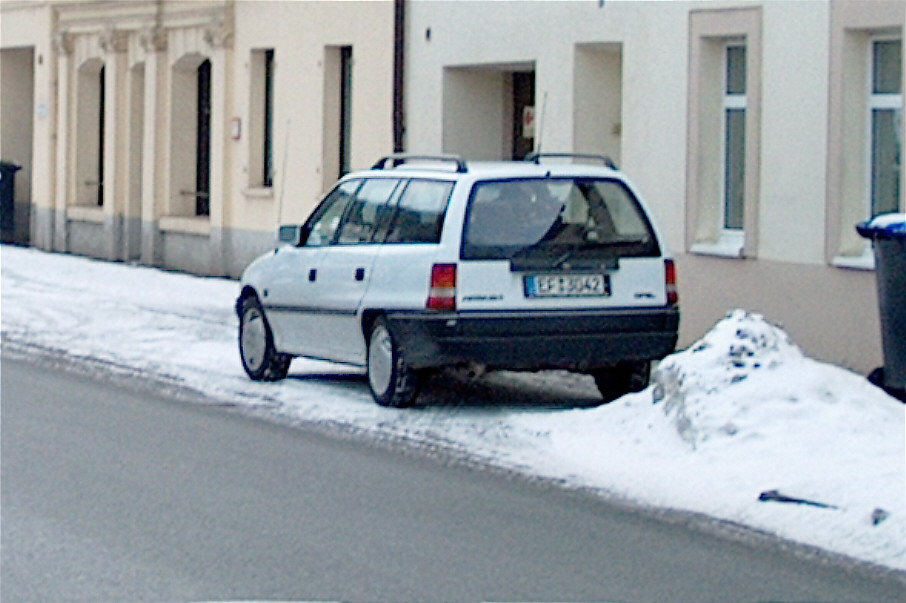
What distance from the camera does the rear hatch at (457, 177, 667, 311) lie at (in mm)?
12305

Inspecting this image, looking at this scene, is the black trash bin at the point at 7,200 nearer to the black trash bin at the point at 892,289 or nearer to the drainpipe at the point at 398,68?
the drainpipe at the point at 398,68

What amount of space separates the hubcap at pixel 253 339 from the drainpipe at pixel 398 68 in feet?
25.2

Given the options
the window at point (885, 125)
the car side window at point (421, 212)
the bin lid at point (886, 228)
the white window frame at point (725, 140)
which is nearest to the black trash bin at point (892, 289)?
the bin lid at point (886, 228)

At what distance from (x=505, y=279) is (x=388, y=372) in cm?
109

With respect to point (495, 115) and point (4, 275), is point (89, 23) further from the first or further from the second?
point (495, 115)

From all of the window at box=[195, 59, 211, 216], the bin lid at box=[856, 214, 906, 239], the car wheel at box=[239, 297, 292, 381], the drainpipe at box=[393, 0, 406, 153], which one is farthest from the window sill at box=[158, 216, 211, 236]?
the bin lid at box=[856, 214, 906, 239]

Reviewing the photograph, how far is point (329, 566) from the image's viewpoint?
26.1ft

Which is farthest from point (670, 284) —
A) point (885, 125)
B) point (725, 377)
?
point (885, 125)

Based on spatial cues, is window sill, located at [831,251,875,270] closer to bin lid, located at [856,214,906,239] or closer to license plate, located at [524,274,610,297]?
bin lid, located at [856,214,906,239]

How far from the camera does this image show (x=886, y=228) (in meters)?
12.9

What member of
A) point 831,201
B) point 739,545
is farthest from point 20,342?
point 739,545

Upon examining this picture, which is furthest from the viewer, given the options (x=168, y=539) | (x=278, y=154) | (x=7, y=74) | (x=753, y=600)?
(x=7, y=74)

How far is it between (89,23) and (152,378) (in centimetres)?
1619

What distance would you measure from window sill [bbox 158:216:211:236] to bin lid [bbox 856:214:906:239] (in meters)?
14.5
